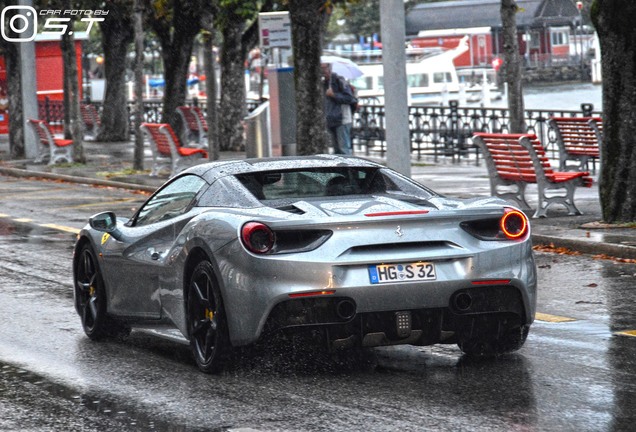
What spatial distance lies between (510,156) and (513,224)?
9.36 metres

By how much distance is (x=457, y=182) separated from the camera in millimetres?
22719

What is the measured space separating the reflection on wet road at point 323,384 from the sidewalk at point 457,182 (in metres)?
3.64

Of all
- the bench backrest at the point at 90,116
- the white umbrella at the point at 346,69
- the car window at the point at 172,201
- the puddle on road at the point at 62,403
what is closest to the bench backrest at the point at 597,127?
the car window at the point at 172,201

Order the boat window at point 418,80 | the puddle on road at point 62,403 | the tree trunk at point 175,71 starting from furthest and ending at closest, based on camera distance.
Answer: the boat window at point 418,80 < the tree trunk at point 175,71 < the puddle on road at point 62,403

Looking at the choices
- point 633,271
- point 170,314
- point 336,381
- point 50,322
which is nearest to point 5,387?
point 170,314

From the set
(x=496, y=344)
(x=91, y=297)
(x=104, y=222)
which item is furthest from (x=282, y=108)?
(x=496, y=344)

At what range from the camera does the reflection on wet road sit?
22.1ft

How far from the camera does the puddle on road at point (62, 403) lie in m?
6.85

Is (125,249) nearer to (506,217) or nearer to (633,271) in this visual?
(506,217)

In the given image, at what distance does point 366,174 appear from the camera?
8875mm

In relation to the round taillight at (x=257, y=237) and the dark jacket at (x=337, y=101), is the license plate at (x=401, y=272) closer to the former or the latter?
the round taillight at (x=257, y=237)

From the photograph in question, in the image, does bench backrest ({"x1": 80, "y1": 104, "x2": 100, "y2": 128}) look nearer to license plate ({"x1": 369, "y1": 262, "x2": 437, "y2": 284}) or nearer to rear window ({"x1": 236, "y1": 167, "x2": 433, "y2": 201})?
Answer: rear window ({"x1": 236, "y1": 167, "x2": 433, "y2": 201})

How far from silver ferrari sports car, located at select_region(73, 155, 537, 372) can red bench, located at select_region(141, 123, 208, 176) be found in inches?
670

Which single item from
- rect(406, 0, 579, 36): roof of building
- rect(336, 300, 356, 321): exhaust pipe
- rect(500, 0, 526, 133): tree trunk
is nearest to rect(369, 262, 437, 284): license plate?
rect(336, 300, 356, 321): exhaust pipe
